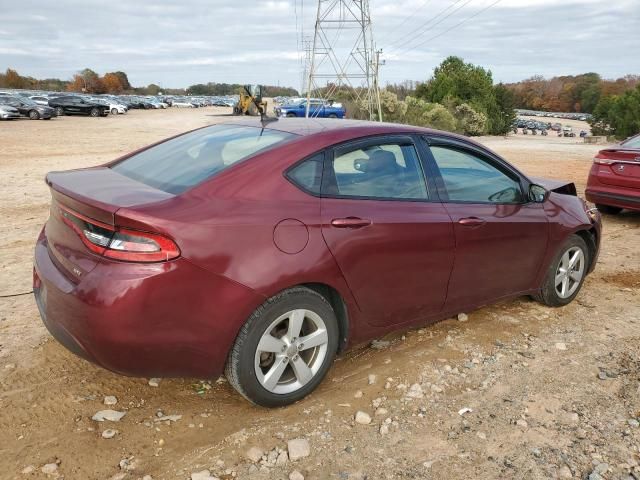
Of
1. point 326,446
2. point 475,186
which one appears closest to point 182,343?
point 326,446

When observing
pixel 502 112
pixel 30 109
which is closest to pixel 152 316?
pixel 30 109

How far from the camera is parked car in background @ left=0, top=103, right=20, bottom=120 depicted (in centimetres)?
3522

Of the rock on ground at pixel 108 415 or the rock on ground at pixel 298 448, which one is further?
the rock on ground at pixel 108 415

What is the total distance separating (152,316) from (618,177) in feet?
23.8

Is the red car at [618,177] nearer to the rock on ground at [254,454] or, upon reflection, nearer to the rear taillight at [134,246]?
the rock on ground at [254,454]

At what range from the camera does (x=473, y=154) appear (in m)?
3.94

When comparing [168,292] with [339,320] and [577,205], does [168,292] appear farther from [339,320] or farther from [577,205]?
[577,205]

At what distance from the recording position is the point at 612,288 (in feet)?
17.1

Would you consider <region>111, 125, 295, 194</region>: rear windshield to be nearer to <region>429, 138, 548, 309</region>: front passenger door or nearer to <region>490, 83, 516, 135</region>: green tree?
<region>429, 138, 548, 309</region>: front passenger door

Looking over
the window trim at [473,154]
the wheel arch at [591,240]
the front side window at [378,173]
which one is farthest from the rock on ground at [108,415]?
the wheel arch at [591,240]

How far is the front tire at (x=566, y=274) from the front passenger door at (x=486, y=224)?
0.86 feet

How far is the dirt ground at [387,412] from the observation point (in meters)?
2.62

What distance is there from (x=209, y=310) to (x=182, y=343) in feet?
0.70

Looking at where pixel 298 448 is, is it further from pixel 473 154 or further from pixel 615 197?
pixel 615 197
